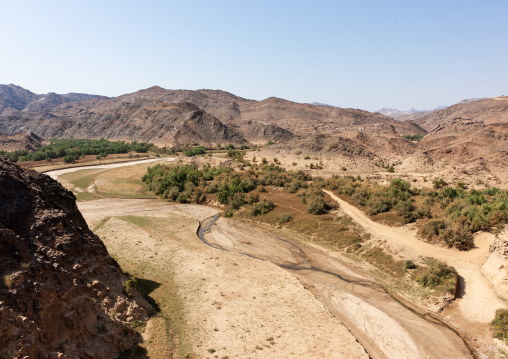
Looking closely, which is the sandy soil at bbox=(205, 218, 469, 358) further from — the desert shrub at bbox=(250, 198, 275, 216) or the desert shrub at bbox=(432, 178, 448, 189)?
the desert shrub at bbox=(432, 178, 448, 189)

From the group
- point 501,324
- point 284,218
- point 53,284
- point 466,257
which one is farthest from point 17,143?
point 501,324

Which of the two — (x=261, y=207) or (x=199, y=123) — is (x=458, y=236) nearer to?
(x=261, y=207)

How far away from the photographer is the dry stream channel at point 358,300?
1745cm

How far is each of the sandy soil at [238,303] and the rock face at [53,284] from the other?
2.89m

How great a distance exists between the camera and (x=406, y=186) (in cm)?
4434

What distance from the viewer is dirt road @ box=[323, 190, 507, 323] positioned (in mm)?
20406

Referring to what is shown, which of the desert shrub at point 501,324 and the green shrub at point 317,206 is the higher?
the green shrub at point 317,206

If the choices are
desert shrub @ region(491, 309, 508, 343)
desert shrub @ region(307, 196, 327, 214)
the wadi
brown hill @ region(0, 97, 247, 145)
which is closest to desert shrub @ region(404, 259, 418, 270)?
the wadi

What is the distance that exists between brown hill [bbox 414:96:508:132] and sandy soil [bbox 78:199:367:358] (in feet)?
385

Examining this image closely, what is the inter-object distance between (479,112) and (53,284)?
174 meters

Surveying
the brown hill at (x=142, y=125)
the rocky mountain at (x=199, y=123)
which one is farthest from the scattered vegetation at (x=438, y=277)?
the brown hill at (x=142, y=125)

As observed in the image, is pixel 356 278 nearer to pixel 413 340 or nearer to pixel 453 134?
pixel 413 340

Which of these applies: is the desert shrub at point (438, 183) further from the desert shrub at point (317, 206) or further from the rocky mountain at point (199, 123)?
the rocky mountain at point (199, 123)

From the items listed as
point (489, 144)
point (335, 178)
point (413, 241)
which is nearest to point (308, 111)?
point (489, 144)
